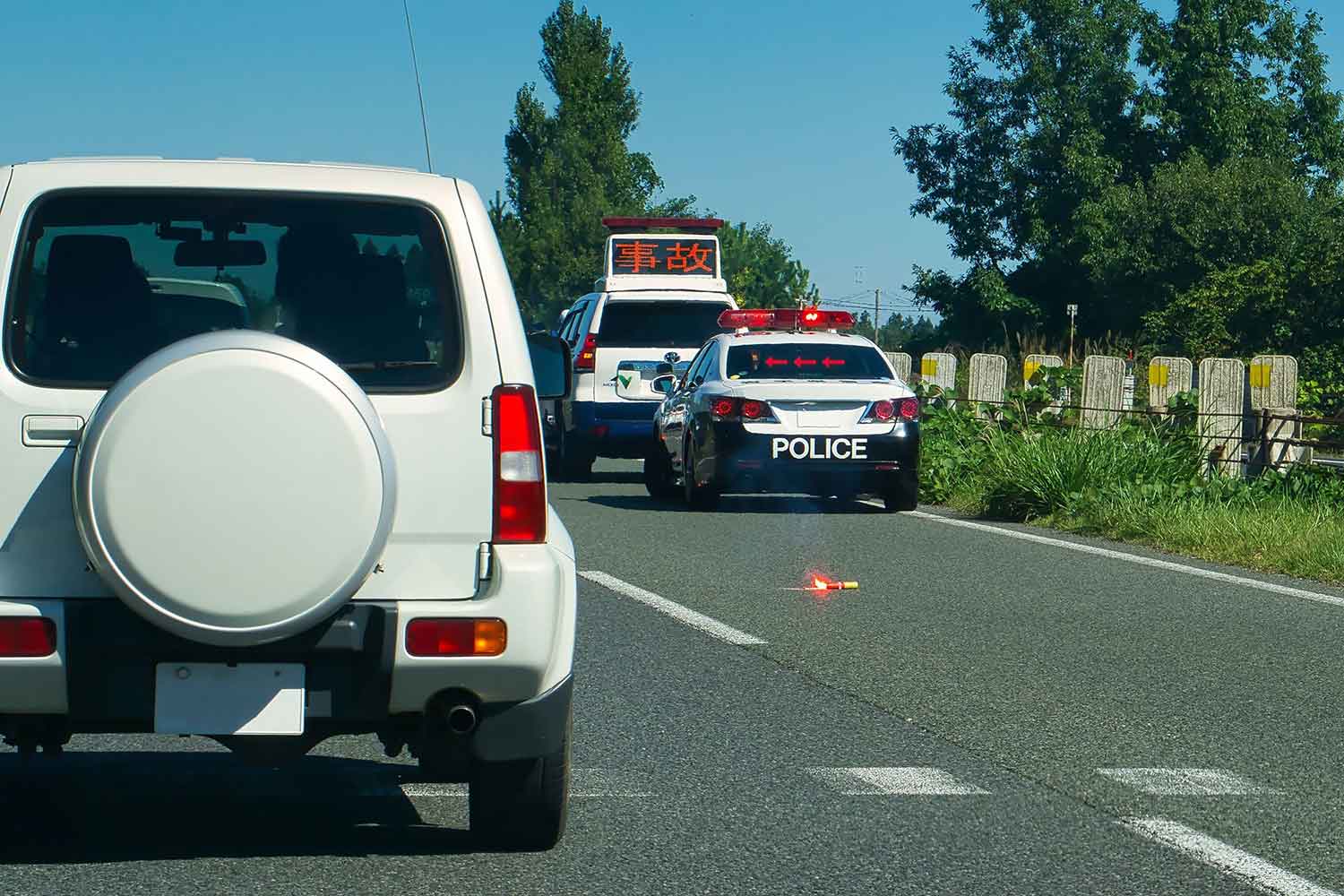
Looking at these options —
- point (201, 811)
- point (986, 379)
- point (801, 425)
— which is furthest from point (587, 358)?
point (201, 811)

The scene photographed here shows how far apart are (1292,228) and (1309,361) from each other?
555 inches

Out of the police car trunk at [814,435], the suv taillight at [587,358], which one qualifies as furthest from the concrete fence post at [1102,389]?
the suv taillight at [587,358]

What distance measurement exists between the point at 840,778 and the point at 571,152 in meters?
86.6

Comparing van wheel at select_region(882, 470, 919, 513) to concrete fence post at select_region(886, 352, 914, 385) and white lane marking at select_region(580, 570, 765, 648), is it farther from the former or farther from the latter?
concrete fence post at select_region(886, 352, 914, 385)

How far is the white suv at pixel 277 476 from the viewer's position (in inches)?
172

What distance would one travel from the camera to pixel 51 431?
457 cm

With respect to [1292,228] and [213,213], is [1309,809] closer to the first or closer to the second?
[213,213]

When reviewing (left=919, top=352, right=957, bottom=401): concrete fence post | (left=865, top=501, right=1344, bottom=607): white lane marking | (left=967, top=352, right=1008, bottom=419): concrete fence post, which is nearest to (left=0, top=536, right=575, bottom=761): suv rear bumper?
(left=865, top=501, right=1344, bottom=607): white lane marking

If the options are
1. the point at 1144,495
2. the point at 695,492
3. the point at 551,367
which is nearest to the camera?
the point at 551,367

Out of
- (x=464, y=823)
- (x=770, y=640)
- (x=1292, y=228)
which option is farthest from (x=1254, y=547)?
(x=1292, y=228)

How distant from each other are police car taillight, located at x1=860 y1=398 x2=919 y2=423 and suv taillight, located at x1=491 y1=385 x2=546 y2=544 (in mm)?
11863

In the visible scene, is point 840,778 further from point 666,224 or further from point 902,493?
point 666,224

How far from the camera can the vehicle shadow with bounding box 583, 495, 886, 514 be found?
57.2 feet

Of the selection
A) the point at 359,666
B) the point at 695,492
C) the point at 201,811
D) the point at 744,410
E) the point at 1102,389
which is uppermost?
the point at 1102,389
